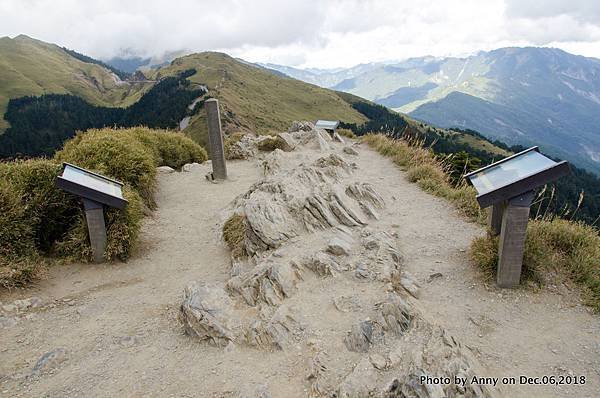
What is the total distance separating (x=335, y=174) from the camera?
14.3 m

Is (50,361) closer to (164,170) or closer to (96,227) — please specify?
(96,227)

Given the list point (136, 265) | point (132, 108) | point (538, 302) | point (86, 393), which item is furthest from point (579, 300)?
point (132, 108)

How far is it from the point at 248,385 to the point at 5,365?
13.4 feet

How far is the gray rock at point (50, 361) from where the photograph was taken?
19.7 ft

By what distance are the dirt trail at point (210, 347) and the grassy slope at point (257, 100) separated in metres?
80.4

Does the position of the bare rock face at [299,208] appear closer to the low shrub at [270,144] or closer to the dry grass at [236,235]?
A: the dry grass at [236,235]

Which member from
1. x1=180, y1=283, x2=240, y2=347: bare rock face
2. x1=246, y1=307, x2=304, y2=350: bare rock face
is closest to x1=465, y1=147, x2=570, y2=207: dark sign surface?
x1=246, y1=307, x2=304, y2=350: bare rock face

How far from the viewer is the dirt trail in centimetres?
552

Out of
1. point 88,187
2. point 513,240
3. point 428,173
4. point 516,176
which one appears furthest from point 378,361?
point 428,173

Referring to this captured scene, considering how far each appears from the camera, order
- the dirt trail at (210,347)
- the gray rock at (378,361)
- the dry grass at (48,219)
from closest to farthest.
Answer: the gray rock at (378,361)
the dirt trail at (210,347)
the dry grass at (48,219)

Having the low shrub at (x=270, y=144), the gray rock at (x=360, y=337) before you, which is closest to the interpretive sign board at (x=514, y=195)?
the gray rock at (x=360, y=337)

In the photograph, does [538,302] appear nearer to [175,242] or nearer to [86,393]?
[86,393]

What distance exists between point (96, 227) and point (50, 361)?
3.98 metres

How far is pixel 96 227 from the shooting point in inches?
374
